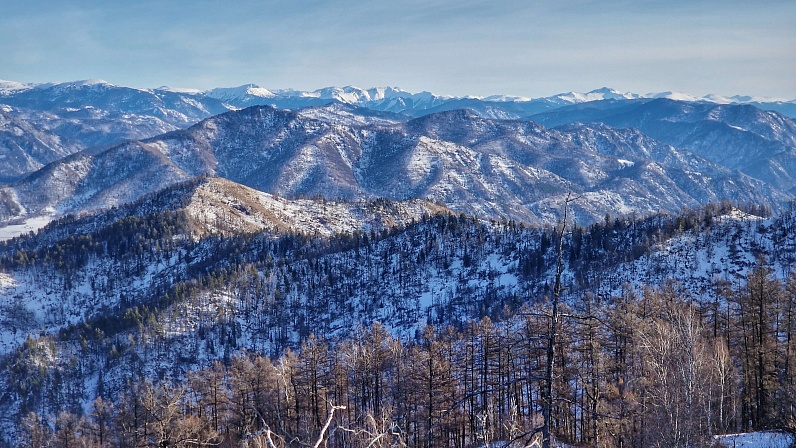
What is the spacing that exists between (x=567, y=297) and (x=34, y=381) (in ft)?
598

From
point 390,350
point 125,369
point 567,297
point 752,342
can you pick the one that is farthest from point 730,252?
point 125,369

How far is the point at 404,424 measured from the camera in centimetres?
6500

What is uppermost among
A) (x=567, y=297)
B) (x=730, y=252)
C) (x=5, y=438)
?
(x=730, y=252)

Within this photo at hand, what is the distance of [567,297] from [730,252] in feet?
176

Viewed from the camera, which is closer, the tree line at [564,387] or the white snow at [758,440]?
the white snow at [758,440]

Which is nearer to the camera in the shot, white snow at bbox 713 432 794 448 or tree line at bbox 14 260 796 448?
white snow at bbox 713 432 794 448

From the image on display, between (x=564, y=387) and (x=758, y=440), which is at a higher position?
(x=564, y=387)

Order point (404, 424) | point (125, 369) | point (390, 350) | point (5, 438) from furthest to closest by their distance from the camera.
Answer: point (125, 369), point (5, 438), point (390, 350), point (404, 424)

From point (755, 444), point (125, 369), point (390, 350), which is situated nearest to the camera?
point (755, 444)

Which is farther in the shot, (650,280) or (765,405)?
(650,280)

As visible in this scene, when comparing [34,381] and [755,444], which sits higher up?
[755,444]

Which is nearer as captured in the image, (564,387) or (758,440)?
(758,440)

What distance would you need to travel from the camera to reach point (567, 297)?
174 m

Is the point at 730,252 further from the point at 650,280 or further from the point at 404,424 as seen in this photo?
the point at 404,424
